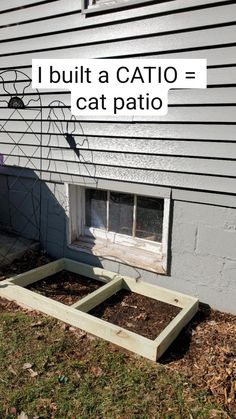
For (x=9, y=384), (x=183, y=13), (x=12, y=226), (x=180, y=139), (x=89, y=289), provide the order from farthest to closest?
(x=12, y=226) → (x=89, y=289) → (x=180, y=139) → (x=183, y=13) → (x=9, y=384)

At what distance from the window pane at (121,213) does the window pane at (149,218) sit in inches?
3.9

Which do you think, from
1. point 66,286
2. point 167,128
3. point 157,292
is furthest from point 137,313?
point 167,128

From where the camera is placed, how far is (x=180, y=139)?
3127mm

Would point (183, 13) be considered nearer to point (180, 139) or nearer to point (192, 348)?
point (180, 139)

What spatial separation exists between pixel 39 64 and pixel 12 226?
7.09ft

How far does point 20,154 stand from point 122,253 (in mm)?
1835

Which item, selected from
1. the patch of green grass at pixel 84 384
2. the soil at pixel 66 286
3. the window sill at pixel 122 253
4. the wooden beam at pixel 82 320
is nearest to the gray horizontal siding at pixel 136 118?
the window sill at pixel 122 253

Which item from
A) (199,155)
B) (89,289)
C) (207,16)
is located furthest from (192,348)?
(207,16)

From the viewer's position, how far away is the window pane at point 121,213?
384cm

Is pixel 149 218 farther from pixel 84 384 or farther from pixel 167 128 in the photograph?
pixel 84 384

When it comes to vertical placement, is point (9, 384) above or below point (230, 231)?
below

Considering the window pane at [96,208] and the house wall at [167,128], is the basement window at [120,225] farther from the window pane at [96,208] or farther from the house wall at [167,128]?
the house wall at [167,128]

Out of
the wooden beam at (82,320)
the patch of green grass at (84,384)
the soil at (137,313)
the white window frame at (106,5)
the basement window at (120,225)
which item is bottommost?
the patch of green grass at (84,384)

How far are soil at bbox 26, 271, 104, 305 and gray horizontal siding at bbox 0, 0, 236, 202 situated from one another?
1147mm
